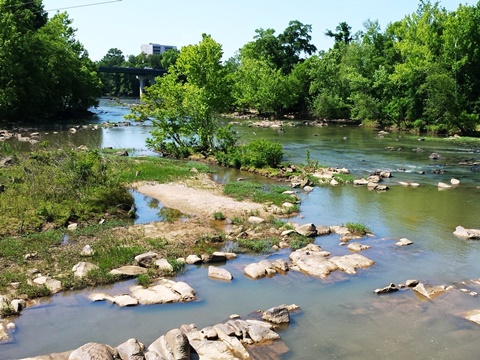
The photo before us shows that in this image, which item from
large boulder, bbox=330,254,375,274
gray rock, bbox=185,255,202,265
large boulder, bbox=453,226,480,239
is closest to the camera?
large boulder, bbox=330,254,375,274

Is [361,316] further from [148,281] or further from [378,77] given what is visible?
[378,77]

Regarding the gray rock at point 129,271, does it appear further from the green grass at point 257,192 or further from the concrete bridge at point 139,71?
the concrete bridge at point 139,71

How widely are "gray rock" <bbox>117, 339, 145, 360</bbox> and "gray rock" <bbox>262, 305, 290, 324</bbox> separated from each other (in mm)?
3377

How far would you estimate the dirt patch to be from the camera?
2198 cm

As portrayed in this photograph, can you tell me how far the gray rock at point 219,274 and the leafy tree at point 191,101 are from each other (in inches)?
859

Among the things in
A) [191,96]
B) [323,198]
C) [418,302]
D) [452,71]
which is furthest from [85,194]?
[452,71]

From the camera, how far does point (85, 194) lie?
816 inches

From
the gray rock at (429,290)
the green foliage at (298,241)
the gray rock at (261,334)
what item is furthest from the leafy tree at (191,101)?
the gray rock at (261,334)

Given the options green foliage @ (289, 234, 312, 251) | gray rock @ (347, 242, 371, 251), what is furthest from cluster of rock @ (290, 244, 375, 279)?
gray rock @ (347, 242, 371, 251)

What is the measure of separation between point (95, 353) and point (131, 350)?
84cm

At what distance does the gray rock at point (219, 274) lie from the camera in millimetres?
14859

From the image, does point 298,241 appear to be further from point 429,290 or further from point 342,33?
point 342,33

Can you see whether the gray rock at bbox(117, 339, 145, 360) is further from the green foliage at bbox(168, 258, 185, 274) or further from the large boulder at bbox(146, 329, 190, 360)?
the green foliage at bbox(168, 258, 185, 274)

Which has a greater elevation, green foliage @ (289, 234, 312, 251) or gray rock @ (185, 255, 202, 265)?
green foliage @ (289, 234, 312, 251)
